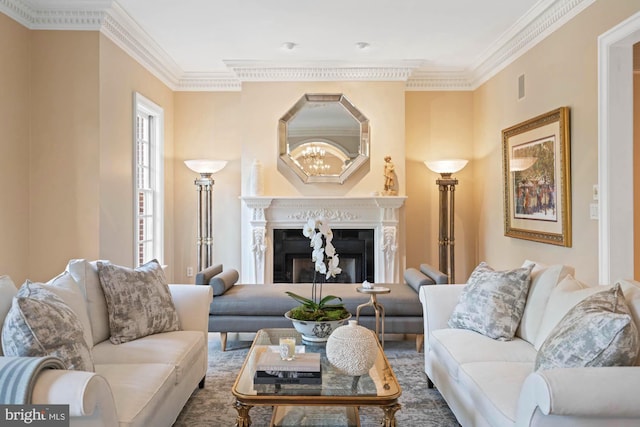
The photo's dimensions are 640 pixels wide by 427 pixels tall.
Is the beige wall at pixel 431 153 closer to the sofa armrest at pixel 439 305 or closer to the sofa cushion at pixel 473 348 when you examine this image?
the sofa armrest at pixel 439 305

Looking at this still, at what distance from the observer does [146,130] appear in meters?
5.58

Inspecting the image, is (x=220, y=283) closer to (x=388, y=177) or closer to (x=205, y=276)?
(x=205, y=276)

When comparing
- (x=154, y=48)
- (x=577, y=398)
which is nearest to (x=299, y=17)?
(x=154, y=48)

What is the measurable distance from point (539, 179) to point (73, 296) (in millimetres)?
3772

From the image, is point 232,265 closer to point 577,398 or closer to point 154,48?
point 154,48

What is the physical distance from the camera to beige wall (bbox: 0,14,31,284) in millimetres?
3707

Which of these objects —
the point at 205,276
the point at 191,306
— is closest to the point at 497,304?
the point at 191,306

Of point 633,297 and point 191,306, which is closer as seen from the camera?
point 633,297

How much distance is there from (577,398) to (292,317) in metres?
1.48

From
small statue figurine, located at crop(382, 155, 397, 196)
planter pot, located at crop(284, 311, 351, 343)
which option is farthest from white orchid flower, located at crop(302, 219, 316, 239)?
small statue figurine, located at crop(382, 155, 397, 196)

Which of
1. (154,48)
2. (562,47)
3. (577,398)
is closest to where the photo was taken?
(577,398)

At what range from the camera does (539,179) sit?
430 centimetres

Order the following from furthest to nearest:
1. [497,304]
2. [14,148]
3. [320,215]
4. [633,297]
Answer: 1. [320,215]
2. [14,148]
3. [497,304]
4. [633,297]

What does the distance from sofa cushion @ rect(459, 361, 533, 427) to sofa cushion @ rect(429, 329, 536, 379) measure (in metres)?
0.08
